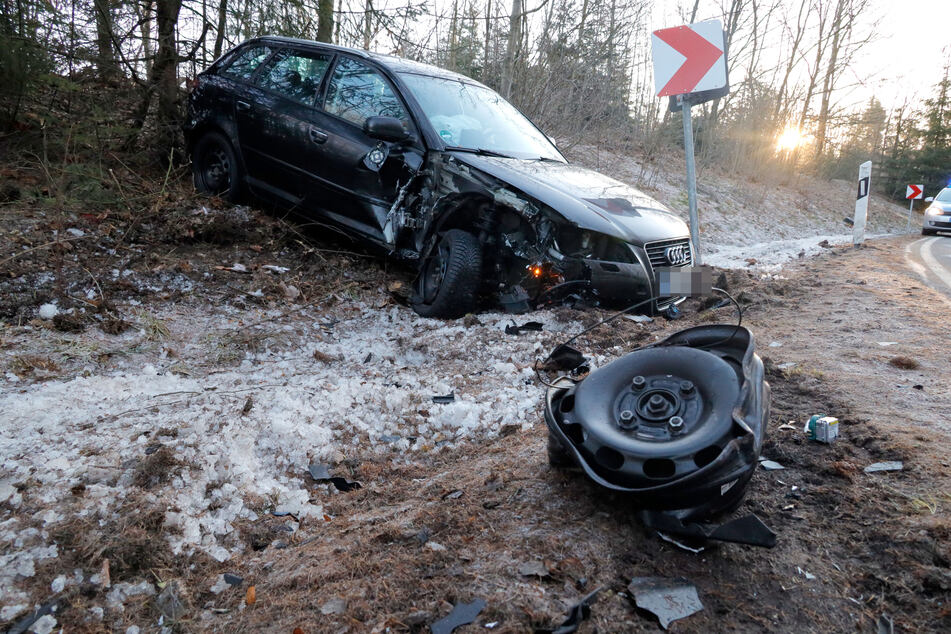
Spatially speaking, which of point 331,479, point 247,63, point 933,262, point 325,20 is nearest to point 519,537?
point 331,479

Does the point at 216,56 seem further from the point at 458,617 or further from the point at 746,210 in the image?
the point at 746,210

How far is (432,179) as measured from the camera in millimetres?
5086

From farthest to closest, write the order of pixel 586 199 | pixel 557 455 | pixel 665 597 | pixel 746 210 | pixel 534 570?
pixel 746 210 < pixel 586 199 < pixel 557 455 < pixel 534 570 < pixel 665 597

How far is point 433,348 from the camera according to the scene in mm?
4441

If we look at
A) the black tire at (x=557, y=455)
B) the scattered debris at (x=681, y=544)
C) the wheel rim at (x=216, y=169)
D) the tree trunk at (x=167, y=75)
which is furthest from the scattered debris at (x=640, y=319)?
the tree trunk at (x=167, y=75)

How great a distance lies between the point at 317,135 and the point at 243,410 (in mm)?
3182

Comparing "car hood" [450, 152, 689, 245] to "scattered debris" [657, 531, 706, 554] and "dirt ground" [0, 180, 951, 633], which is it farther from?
"scattered debris" [657, 531, 706, 554]

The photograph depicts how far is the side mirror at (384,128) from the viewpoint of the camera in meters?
4.93

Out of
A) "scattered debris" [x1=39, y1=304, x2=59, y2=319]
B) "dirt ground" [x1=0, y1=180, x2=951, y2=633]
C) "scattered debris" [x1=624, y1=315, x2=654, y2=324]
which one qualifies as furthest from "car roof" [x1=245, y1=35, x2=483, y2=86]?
"scattered debris" [x1=39, y1=304, x2=59, y2=319]

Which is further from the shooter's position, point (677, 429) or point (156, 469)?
point (156, 469)

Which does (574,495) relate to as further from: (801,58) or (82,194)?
(801,58)

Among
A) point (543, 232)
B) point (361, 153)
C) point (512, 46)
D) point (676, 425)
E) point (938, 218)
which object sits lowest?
point (676, 425)

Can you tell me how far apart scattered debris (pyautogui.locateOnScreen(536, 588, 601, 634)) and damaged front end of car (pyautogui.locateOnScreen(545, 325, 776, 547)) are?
1.28 ft

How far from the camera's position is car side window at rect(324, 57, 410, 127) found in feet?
17.8
